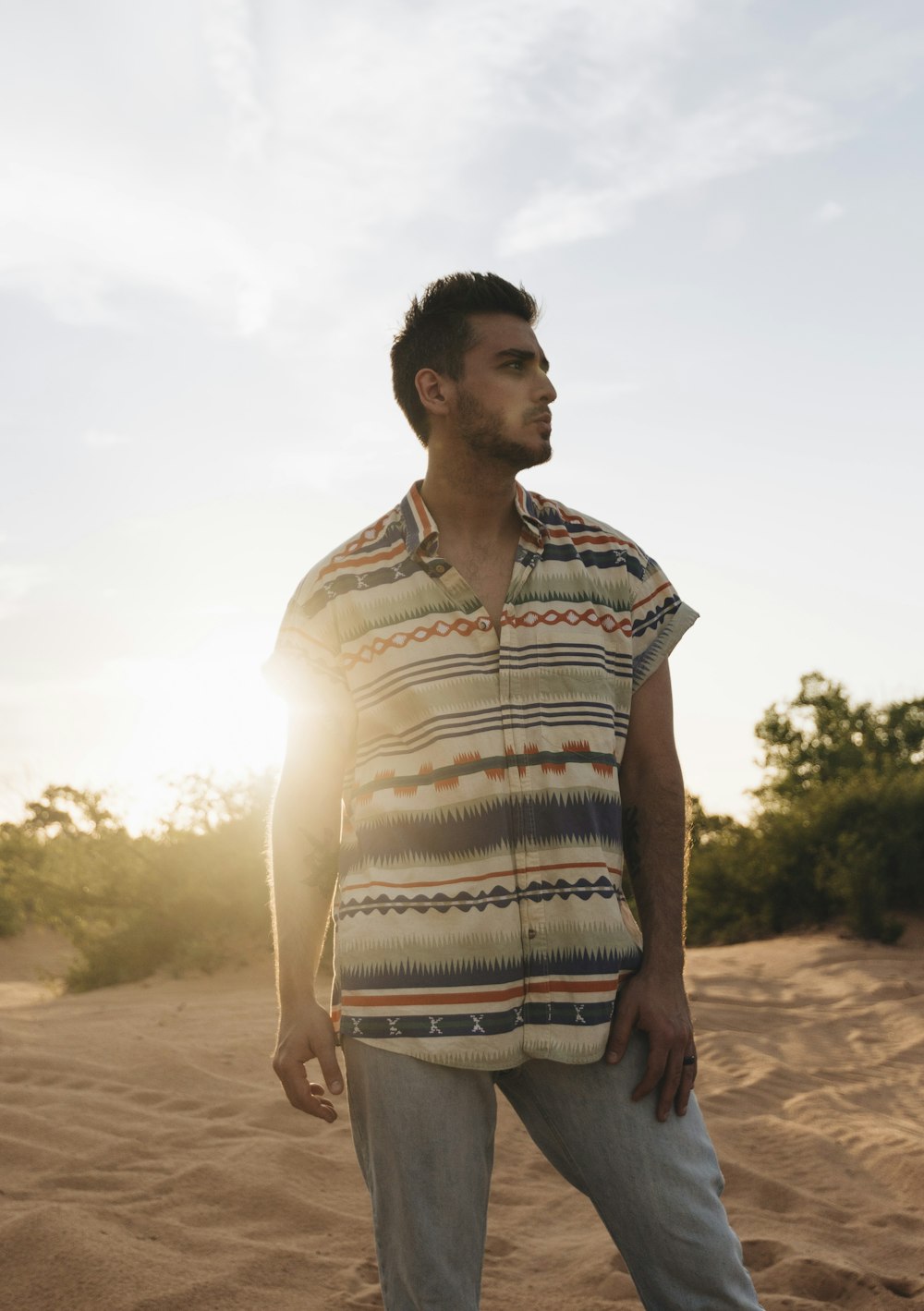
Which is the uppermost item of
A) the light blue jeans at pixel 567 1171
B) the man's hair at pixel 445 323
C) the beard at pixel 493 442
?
the man's hair at pixel 445 323

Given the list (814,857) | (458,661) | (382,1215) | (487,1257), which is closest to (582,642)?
(458,661)

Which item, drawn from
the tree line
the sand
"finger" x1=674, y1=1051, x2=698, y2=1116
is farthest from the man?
the tree line

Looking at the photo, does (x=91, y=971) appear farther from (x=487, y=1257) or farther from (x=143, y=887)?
(x=487, y=1257)

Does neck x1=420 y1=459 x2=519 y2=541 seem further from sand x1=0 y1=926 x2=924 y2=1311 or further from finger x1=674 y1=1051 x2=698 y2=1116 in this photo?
sand x1=0 y1=926 x2=924 y2=1311

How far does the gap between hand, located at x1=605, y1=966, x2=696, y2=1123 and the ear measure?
1189 mm

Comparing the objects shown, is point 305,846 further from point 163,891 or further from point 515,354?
point 163,891

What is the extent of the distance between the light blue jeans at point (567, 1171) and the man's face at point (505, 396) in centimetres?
113

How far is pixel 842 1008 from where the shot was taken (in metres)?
8.87

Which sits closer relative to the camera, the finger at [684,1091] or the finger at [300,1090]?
the finger at [684,1091]

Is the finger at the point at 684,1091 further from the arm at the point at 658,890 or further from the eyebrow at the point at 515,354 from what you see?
the eyebrow at the point at 515,354

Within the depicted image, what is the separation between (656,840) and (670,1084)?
43cm

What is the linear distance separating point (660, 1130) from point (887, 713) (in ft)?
77.0

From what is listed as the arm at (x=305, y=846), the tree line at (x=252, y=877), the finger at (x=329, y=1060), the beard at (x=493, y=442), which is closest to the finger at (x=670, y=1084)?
the finger at (x=329, y=1060)

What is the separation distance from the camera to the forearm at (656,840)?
6.93 ft
